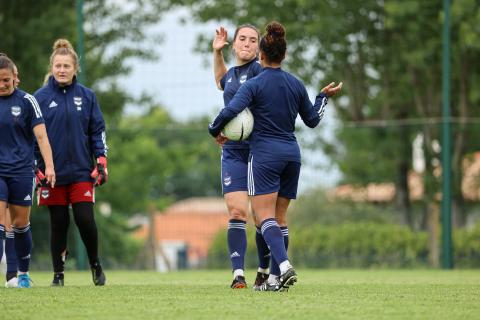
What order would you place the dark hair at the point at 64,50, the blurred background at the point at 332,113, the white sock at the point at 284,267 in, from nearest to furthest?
1. the white sock at the point at 284,267
2. the dark hair at the point at 64,50
3. the blurred background at the point at 332,113

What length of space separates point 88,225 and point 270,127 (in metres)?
2.19

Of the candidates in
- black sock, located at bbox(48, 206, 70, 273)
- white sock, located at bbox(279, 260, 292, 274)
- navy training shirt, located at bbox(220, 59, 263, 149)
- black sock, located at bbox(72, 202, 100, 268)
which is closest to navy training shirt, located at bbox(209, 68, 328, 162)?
navy training shirt, located at bbox(220, 59, 263, 149)

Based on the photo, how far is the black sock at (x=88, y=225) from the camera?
9930mm

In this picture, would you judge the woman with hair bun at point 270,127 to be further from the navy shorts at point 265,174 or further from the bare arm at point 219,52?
the bare arm at point 219,52

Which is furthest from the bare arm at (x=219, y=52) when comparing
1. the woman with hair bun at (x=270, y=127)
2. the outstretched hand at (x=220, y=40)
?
the woman with hair bun at (x=270, y=127)

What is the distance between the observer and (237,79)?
9.34 metres

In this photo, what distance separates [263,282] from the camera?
925 cm

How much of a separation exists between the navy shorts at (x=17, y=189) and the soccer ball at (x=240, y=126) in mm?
1885

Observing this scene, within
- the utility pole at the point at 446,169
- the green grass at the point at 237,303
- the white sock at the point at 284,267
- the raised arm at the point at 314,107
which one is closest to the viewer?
the green grass at the point at 237,303

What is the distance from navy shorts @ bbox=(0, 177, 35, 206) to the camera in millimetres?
9273

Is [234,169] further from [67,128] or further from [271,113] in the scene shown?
[67,128]

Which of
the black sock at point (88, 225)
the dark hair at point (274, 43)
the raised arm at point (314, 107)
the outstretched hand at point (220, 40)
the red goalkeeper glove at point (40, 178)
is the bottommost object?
the black sock at point (88, 225)

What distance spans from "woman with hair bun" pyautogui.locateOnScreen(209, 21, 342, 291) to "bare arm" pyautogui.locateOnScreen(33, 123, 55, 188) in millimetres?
1503

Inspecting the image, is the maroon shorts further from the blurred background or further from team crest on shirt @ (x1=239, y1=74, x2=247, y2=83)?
the blurred background
